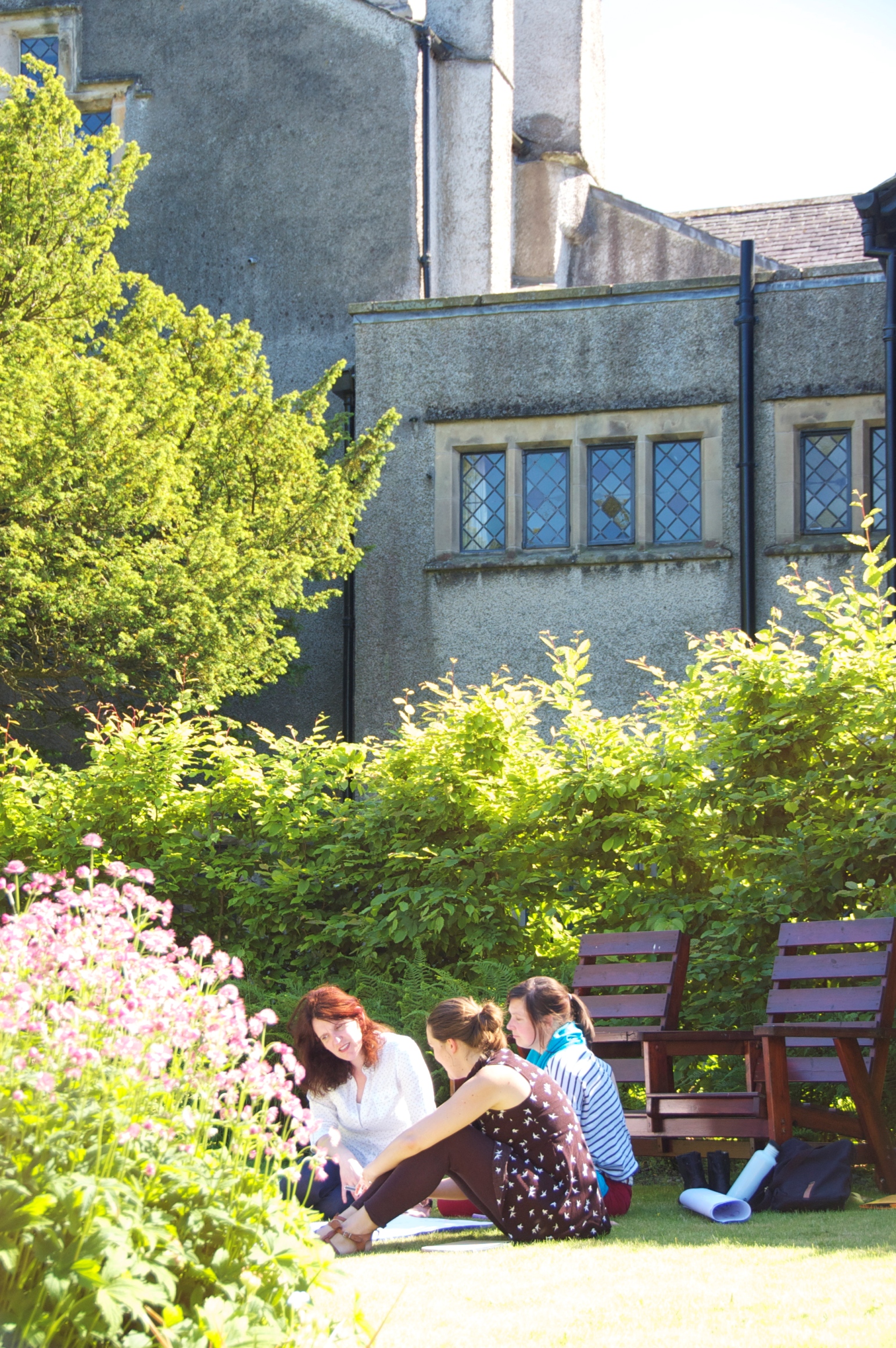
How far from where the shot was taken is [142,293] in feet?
46.1

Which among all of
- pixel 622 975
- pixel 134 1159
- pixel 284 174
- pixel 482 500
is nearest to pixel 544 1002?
pixel 622 975

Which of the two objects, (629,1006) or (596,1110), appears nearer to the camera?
(596,1110)

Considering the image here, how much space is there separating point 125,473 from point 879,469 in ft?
23.8

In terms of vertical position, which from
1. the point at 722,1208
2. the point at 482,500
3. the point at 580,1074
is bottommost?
the point at 722,1208

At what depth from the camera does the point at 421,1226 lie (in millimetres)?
5863

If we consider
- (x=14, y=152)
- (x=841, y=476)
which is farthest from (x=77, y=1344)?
(x=841, y=476)

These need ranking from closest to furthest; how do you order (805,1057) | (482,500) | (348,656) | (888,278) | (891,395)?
(805,1057)
(891,395)
(888,278)
(482,500)
(348,656)

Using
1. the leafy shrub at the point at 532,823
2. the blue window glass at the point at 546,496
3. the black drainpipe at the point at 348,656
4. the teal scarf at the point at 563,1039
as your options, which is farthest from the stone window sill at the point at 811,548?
the teal scarf at the point at 563,1039

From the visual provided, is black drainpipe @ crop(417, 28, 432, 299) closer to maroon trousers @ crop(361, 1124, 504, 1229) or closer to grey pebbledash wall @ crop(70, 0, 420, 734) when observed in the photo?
grey pebbledash wall @ crop(70, 0, 420, 734)

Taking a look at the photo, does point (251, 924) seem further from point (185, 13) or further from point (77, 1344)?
point (185, 13)

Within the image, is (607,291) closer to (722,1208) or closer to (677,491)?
(677,491)

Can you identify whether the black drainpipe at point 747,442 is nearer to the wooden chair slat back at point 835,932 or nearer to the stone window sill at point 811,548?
the stone window sill at point 811,548

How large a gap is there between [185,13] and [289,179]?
8.66 feet

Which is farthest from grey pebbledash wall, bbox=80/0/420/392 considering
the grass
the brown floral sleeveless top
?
the grass
